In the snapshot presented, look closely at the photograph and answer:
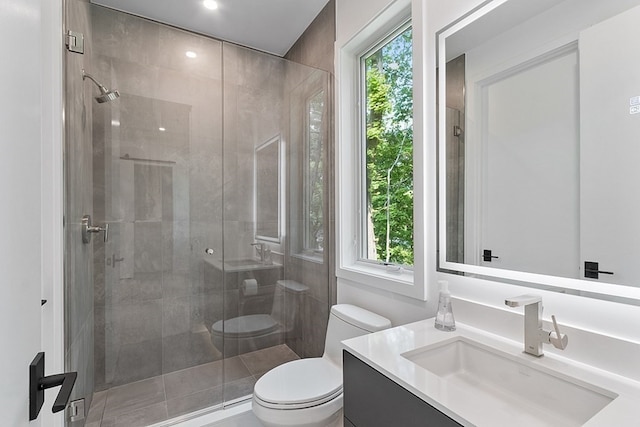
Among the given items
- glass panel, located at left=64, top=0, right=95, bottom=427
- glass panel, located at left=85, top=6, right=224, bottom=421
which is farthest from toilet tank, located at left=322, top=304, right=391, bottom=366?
glass panel, located at left=64, top=0, right=95, bottom=427

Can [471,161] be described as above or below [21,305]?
above

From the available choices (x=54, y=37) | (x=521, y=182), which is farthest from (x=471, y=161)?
(x=54, y=37)

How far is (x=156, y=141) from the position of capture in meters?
2.11

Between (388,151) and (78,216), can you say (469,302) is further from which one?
(78,216)

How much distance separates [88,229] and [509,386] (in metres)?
2.14

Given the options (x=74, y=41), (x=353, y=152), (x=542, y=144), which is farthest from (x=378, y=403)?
(x=74, y=41)

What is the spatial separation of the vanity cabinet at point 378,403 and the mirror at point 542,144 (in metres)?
0.58

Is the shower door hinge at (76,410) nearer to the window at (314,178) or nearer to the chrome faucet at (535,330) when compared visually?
the window at (314,178)

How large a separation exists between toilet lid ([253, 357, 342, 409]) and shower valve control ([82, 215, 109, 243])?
1.25m

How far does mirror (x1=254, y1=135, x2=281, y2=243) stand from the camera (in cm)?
219

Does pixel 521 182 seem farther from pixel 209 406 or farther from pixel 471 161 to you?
pixel 209 406

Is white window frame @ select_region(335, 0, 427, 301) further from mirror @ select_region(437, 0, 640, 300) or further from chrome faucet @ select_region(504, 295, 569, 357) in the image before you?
chrome faucet @ select_region(504, 295, 569, 357)

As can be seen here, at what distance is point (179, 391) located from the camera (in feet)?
6.50

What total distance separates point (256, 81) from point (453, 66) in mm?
1398
